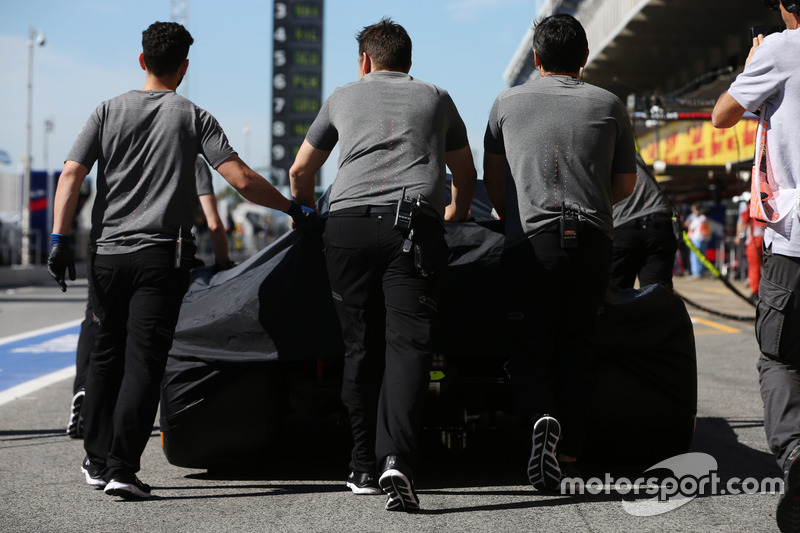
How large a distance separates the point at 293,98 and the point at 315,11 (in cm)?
456

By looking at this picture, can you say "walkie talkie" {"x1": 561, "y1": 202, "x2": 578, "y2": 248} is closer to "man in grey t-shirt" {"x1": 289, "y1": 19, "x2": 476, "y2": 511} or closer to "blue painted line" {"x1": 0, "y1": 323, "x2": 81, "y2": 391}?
"man in grey t-shirt" {"x1": 289, "y1": 19, "x2": 476, "y2": 511}

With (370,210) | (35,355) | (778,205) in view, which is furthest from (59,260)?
(35,355)

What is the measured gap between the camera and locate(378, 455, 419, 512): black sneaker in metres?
3.88

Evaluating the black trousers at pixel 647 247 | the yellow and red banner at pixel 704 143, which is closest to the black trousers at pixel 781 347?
the black trousers at pixel 647 247

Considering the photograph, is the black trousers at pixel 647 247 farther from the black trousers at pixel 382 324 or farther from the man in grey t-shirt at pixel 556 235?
the black trousers at pixel 382 324

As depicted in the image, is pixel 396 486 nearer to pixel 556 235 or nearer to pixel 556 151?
pixel 556 235

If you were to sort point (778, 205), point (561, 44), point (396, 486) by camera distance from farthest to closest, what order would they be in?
point (561, 44) < point (396, 486) < point (778, 205)

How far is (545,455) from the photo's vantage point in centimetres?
414

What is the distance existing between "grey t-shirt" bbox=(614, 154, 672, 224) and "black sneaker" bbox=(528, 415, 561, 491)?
243cm

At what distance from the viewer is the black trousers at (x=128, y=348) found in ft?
Result: 14.0

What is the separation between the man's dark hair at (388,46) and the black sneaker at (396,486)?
158 centimetres

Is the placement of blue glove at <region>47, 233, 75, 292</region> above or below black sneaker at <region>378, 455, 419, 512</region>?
above

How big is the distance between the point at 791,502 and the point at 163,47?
2976 millimetres

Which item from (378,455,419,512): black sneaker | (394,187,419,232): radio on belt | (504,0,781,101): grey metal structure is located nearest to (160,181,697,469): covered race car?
(394,187,419,232): radio on belt
